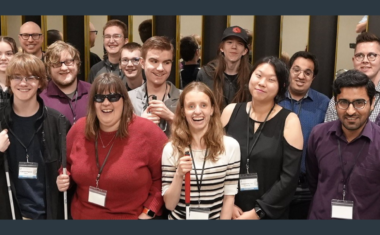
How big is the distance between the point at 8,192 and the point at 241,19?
9.29 ft

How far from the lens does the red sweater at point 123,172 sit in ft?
7.88

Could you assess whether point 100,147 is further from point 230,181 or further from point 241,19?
point 241,19

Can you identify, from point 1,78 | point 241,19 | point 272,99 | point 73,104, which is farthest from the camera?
point 241,19

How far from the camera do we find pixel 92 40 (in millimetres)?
4609

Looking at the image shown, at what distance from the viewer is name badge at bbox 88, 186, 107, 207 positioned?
2.40 m

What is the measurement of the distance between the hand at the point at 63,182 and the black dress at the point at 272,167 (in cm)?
99

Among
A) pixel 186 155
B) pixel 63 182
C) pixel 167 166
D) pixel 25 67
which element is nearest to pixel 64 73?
pixel 25 67

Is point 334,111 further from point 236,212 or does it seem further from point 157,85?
point 157,85

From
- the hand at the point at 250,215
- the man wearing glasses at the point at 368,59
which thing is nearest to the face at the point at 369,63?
the man wearing glasses at the point at 368,59

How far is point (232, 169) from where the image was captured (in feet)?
7.98

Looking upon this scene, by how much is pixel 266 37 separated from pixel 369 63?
143cm

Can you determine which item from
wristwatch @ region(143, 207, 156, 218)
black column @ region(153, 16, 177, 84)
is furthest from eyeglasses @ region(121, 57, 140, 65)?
wristwatch @ region(143, 207, 156, 218)

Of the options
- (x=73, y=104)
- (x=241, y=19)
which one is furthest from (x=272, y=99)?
(x=241, y=19)

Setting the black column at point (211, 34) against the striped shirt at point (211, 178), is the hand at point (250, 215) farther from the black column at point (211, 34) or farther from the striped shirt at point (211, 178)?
the black column at point (211, 34)
